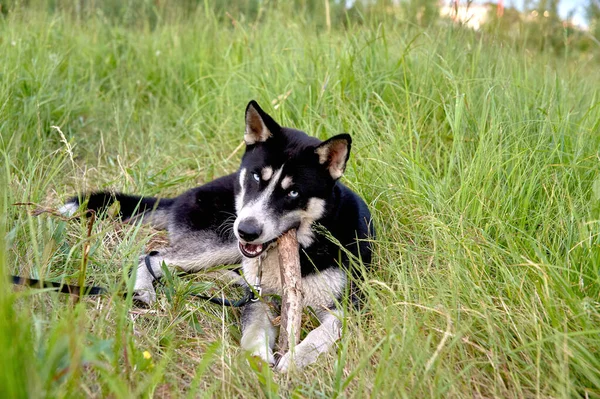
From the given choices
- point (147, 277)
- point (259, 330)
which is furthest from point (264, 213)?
point (147, 277)

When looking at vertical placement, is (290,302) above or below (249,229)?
below

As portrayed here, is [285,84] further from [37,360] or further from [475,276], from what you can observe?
[37,360]

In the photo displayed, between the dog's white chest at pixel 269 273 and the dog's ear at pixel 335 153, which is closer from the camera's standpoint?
the dog's ear at pixel 335 153

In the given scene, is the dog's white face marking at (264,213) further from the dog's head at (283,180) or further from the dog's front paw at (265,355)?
the dog's front paw at (265,355)

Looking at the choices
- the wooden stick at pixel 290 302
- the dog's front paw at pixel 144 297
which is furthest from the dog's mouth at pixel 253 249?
the dog's front paw at pixel 144 297

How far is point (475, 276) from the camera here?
2428mm

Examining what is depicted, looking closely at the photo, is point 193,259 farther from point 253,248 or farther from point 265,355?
point 265,355

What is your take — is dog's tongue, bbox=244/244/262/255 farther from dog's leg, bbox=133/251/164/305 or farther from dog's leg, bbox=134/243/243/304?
dog's leg, bbox=133/251/164/305

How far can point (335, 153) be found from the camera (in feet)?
9.34

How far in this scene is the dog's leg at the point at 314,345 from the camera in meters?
2.38

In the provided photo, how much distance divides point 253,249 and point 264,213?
22cm

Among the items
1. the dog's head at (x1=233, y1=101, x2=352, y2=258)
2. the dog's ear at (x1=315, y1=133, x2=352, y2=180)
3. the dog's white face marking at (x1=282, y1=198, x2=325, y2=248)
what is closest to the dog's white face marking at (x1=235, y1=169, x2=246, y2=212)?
the dog's head at (x1=233, y1=101, x2=352, y2=258)

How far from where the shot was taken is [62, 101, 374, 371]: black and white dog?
2691 millimetres

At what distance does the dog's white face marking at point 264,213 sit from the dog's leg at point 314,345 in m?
0.48
